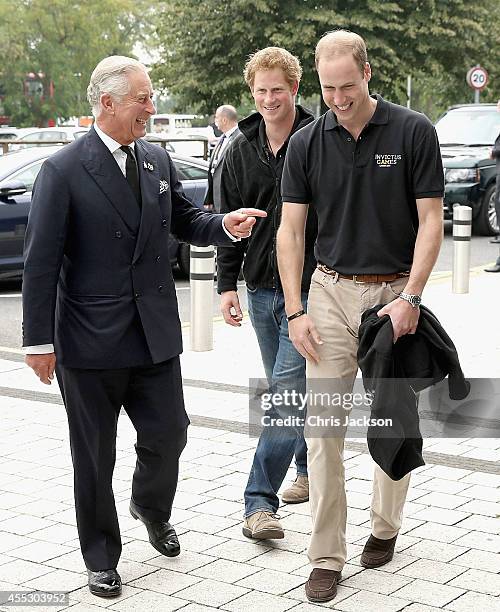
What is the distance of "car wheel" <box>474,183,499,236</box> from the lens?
1783 centimetres

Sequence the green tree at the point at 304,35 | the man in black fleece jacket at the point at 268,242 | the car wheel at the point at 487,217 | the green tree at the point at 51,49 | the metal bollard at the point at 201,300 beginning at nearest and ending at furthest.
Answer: the man in black fleece jacket at the point at 268,242 → the metal bollard at the point at 201,300 → the car wheel at the point at 487,217 → the green tree at the point at 304,35 → the green tree at the point at 51,49

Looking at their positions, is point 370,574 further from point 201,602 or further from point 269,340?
point 269,340

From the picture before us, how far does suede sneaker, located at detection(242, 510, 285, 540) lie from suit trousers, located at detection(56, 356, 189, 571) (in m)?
0.44

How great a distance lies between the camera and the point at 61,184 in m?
4.56

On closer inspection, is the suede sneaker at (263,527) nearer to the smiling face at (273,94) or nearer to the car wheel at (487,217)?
the smiling face at (273,94)

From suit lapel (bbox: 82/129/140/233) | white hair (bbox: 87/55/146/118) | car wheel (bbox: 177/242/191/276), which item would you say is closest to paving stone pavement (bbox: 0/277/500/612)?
suit lapel (bbox: 82/129/140/233)

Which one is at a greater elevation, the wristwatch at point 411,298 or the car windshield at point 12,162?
the car windshield at point 12,162

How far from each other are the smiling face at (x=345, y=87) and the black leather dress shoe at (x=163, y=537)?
184cm

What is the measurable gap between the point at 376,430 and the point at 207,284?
5.24m

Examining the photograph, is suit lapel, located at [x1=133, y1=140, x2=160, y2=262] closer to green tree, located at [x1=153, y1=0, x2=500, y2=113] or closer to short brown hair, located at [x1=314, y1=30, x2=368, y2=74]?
short brown hair, located at [x1=314, y1=30, x2=368, y2=74]

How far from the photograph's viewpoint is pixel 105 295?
4.66m

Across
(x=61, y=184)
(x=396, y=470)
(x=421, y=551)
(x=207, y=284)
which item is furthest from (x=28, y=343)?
(x=207, y=284)

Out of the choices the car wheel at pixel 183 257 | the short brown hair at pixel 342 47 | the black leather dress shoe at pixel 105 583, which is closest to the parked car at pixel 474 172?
the car wheel at pixel 183 257

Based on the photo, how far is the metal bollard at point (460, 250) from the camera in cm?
1244
